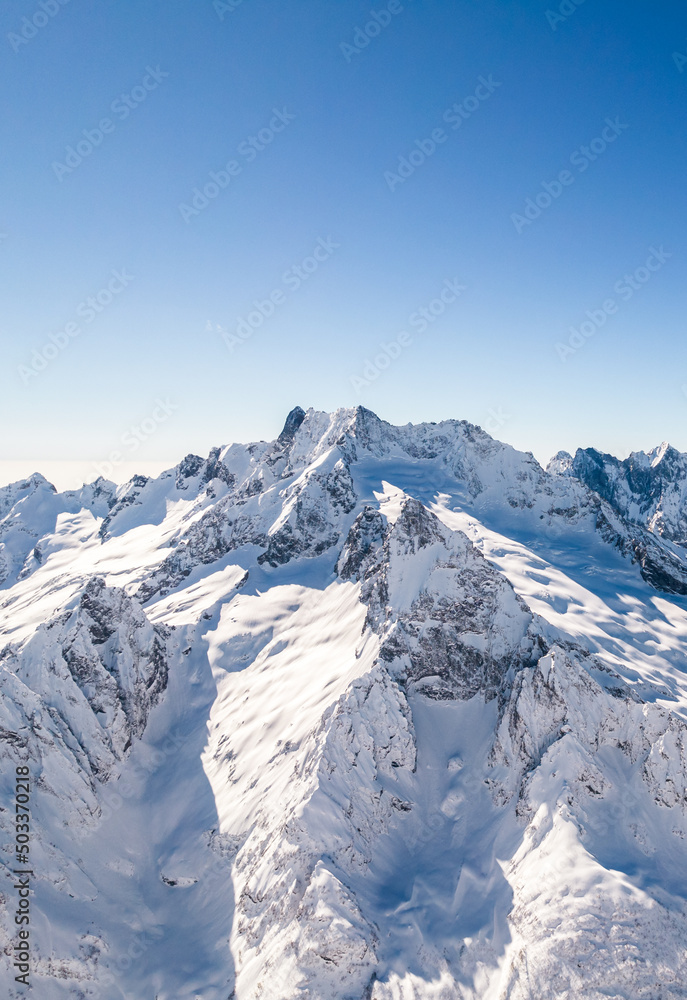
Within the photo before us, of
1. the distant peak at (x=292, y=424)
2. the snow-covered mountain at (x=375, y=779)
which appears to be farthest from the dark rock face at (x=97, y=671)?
the distant peak at (x=292, y=424)

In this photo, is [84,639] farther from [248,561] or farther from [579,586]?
[579,586]

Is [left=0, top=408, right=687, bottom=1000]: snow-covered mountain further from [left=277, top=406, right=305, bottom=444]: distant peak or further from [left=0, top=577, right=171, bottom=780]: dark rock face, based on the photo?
A: [left=277, top=406, right=305, bottom=444]: distant peak

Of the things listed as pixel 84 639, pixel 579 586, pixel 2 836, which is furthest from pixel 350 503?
pixel 2 836

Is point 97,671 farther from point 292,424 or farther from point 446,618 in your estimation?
point 292,424

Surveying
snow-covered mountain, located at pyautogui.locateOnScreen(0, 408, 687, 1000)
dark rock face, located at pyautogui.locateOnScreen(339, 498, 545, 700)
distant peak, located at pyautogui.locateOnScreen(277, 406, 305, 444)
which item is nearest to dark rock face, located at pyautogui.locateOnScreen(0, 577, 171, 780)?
snow-covered mountain, located at pyautogui.locateOnScreen(0, 408, 687, 1000)

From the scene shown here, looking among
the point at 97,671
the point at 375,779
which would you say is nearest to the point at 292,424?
the point at 97,671

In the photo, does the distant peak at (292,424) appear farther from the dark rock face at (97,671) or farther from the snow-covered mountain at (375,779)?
the dark rock face at (97,671)
